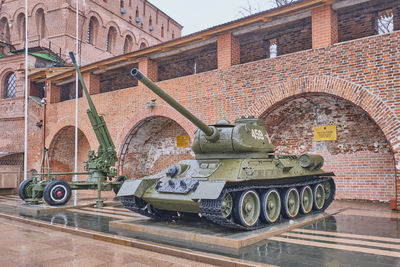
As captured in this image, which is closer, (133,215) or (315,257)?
(315,257)

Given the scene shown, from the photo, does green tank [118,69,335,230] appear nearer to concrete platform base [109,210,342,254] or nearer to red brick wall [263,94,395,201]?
concrete platform base [109,210,342,254]

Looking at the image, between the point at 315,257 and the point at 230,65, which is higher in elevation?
the point at 230,65

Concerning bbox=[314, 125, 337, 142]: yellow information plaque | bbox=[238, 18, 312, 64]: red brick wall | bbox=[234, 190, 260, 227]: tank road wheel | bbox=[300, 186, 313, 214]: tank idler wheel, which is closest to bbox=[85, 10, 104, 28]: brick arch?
bbox=[238, 18, 312, 64]: red brick wall

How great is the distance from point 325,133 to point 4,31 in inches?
980

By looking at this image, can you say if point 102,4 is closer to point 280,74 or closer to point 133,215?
point 280,74

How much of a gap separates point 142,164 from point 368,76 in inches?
401

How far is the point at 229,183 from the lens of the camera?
20.6 ft

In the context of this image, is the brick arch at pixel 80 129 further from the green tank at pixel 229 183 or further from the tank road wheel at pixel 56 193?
the green tank at pixel 229 183

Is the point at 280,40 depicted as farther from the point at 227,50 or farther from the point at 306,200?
the point at 306,200

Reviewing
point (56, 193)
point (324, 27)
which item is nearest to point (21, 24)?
point (56, 193)

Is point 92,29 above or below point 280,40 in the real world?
above

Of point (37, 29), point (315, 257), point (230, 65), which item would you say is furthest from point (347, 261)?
point (37, 29)

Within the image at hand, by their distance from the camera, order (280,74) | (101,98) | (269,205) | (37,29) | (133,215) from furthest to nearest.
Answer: (37,29) < (101,98) < (280,74) < (133,215) < (269,205)

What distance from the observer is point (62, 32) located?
79.2ft
